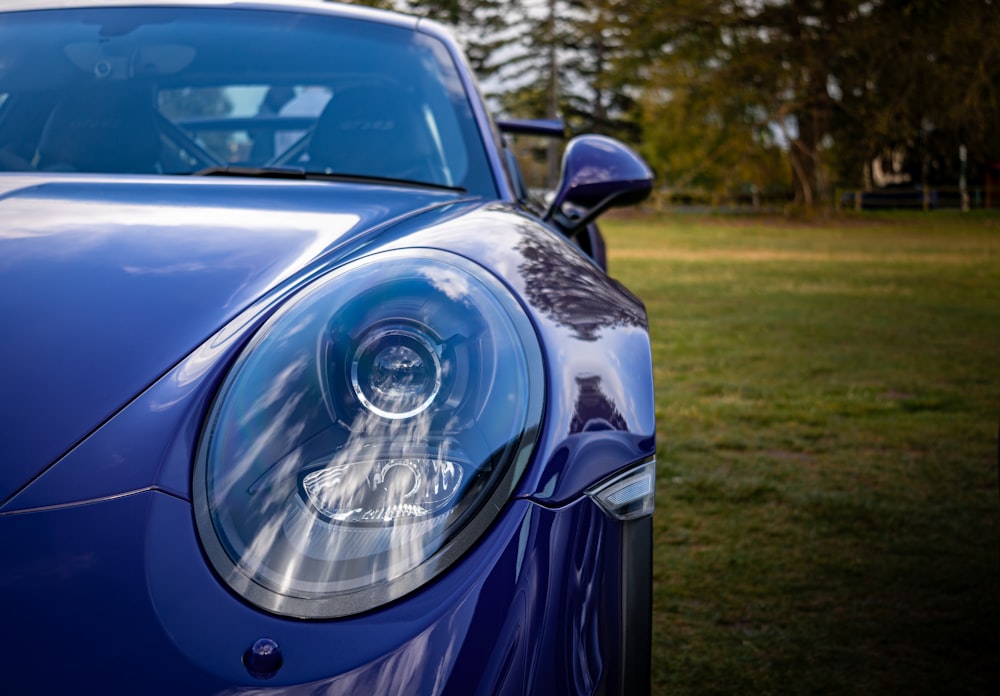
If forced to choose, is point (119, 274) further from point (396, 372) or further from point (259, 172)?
point (259, 172)

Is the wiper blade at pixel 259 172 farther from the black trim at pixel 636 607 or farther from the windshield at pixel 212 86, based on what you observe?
the black trim at pixel 636 607

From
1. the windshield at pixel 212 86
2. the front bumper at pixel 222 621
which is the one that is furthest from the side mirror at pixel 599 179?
the front bumper at pixel 222 621

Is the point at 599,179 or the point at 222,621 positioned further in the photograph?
the point at 599,179

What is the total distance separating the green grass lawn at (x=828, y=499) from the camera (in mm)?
2291

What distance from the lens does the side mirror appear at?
86.7 inches

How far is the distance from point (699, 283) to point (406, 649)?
1089cm

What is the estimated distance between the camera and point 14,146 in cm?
214

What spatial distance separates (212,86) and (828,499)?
2.37 meters

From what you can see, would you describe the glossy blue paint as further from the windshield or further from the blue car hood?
the blue car hood

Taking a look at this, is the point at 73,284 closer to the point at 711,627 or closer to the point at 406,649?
the point at 406,649

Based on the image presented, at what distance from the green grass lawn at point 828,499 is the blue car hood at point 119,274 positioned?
52.7 inches

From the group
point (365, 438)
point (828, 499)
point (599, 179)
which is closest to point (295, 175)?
point (599, 179)

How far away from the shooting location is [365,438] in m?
1.07

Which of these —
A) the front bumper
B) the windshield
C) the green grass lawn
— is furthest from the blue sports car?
the green grass lawn
